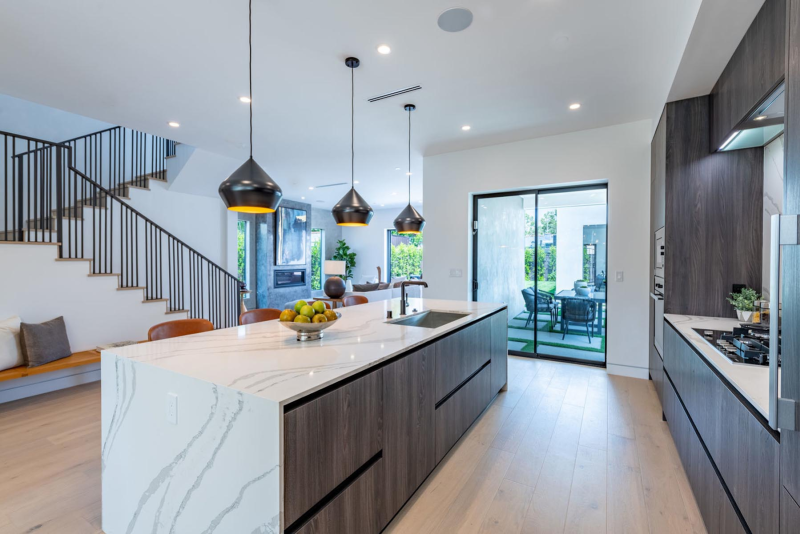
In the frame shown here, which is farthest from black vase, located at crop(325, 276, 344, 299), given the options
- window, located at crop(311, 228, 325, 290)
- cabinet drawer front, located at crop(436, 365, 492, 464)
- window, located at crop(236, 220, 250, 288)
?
window, located at crop(311, 228, 325, 290)

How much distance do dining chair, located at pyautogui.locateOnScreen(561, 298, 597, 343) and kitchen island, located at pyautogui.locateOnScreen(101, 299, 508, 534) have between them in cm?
328

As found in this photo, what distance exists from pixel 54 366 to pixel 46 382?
1.48 feet

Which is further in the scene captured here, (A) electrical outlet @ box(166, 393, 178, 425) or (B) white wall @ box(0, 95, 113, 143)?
(B) white wall @ box(0, 95, 113, 143)

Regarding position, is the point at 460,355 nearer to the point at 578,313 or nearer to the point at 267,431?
the point at 267,431

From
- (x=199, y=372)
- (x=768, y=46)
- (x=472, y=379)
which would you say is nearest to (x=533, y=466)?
(x=472, y=379)

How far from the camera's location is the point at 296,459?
4.01 feet

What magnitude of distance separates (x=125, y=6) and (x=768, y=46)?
3641 mm

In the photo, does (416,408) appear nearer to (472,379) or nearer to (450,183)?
(472,379)

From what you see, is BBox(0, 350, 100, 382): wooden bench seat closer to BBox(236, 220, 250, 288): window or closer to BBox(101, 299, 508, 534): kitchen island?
BBox(101, 299, 508, 534): kitchen island

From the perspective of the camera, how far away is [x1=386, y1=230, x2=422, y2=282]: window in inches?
428

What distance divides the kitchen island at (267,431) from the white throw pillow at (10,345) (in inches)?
103

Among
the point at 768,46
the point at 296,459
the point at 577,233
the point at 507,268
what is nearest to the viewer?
the point at 296,459

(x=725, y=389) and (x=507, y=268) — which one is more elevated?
(x=507, y=268)

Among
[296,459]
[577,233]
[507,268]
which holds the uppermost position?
[577,233]
